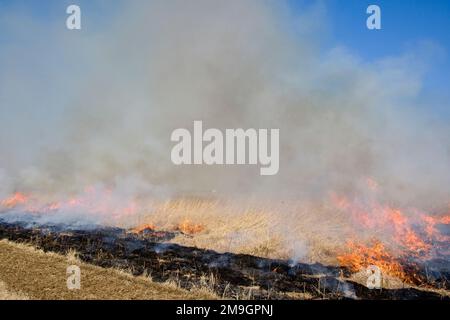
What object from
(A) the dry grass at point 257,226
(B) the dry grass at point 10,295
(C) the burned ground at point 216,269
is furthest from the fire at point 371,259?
(B) the dry grass at point 10,295

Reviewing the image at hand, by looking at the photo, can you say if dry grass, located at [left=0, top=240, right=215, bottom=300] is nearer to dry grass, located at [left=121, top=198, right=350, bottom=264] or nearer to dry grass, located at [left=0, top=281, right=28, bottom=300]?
dry grass, located at [left=0, top=281, right=28, bottom=300]

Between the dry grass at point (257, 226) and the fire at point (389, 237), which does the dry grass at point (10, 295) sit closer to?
the dry grass at point (257, 226)

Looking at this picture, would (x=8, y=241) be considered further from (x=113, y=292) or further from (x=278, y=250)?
(x=278, y=250)

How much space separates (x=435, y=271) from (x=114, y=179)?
41.6m

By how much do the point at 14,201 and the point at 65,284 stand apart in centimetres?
3472

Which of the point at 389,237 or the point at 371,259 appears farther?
the point at 389,237

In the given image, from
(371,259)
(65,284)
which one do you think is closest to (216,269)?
(65,284)

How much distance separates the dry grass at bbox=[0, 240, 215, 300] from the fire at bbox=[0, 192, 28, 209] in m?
26.4

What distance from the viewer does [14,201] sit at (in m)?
42.8

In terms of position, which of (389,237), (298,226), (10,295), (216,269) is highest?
(298,226)

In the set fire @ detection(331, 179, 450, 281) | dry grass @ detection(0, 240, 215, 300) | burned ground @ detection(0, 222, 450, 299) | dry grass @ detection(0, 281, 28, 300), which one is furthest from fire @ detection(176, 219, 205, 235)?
dry grass @ detection(0, 281, 28, 300)

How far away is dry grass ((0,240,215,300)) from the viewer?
44.1ft

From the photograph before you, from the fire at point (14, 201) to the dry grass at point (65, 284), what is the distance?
2643cm

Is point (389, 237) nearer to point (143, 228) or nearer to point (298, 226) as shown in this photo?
point (298, 226)
